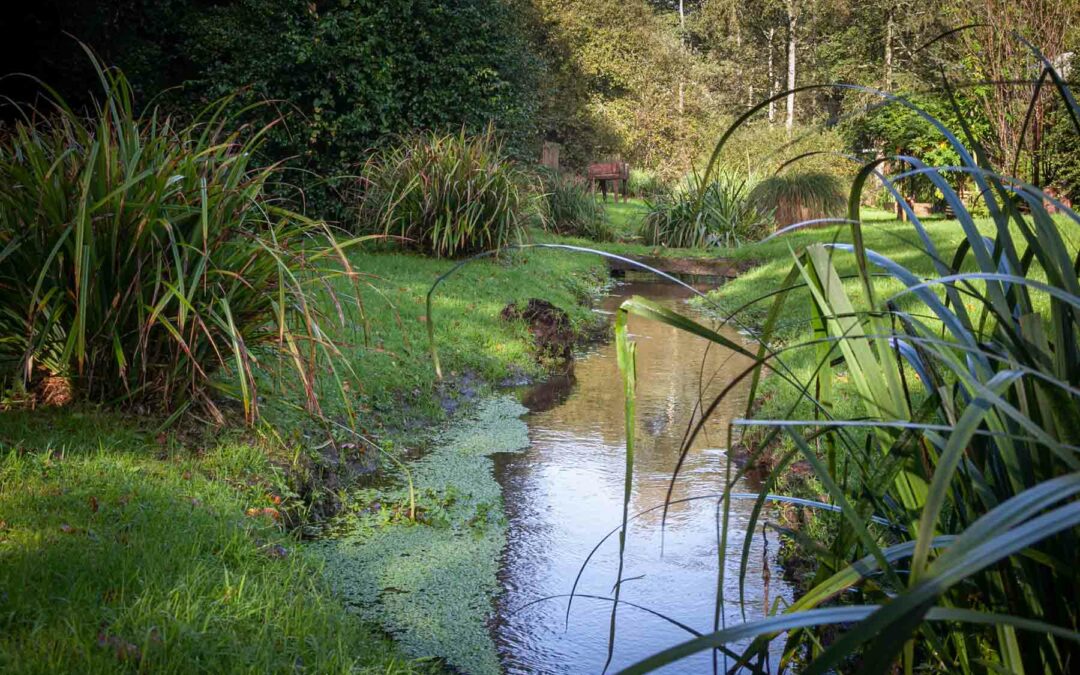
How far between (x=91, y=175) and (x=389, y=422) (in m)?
1.95

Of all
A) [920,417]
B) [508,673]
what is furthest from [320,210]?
[920,417]

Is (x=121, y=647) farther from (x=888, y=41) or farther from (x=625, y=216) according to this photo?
(x=888, y=41)

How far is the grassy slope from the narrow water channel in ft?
1.92

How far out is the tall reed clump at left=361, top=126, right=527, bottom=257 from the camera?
884cm

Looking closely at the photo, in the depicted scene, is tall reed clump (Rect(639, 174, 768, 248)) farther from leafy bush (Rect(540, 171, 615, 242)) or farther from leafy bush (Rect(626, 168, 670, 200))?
leafy bush (Rect(626, 168, 670, 200))

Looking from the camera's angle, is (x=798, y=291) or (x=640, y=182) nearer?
(x=798, y=291)

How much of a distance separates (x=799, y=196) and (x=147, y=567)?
45.3 ft

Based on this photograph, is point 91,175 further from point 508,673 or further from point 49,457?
point 508,673

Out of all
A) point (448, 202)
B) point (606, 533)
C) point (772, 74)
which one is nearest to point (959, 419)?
point (606, 533)

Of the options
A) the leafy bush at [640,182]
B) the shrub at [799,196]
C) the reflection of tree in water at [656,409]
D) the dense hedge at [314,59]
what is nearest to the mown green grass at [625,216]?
the leafy bush at [640,182]

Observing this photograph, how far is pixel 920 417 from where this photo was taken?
1.57 metres

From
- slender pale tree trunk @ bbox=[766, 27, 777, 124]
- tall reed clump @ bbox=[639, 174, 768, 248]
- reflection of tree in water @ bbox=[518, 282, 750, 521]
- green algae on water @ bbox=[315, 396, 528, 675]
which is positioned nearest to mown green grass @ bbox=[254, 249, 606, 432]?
reflection of tree in water @ bbox=[518, 282, 750, 521]

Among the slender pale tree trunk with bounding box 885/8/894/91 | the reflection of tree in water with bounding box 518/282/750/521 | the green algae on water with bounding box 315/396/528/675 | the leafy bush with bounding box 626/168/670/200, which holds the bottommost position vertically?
the green algae on water with bounding box 315/396/528/675

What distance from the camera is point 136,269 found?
11.6 feet
